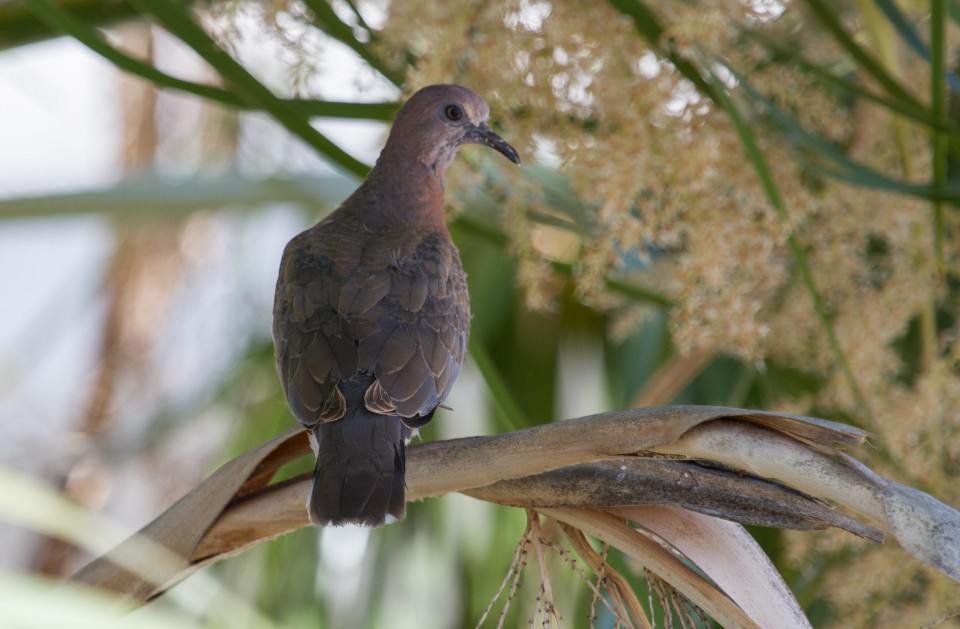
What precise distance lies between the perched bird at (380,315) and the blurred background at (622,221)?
0.23ft

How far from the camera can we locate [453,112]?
5.95 feet

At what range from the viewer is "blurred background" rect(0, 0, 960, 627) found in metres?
1.48

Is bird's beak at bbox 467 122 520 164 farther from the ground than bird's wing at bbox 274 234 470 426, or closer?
farther from the ground

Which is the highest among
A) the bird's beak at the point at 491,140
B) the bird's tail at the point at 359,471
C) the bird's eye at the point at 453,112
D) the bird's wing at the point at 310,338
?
the bird's eye at the point at 453,112

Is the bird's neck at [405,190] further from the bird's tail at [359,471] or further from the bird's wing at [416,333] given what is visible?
the bird's tail at [359,471]

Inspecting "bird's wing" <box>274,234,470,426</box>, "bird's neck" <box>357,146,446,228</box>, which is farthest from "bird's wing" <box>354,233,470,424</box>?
"bird's neck" <box>357,146,446,228</box>

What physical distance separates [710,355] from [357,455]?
0.78 meters

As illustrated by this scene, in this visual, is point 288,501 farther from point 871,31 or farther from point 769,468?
point 871,31

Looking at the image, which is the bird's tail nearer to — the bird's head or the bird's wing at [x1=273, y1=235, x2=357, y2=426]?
the bird's wing at [x1=273, y1=235, x2=357, y2=426]

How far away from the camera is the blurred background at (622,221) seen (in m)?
1.48

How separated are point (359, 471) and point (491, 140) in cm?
69

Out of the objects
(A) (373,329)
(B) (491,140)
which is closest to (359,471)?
(A) (373,329)

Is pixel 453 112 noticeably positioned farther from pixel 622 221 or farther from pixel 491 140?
pixel 622 221

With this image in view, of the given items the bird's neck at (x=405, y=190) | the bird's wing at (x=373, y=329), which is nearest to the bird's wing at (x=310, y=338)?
the bird's wing at (x=373, y=329)
